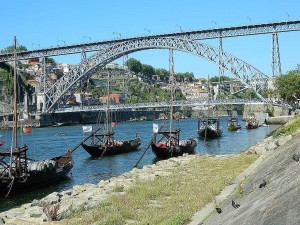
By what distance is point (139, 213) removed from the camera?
36.9 ft

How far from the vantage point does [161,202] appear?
1251 centimetres

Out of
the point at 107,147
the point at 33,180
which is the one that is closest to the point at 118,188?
the point at 33,180

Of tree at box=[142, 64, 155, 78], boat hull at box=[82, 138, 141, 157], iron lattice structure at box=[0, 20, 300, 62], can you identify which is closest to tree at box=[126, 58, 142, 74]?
tree at box=[142, 64, 155, 78]

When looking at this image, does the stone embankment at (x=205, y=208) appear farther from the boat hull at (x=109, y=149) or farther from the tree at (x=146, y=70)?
the tree at (x=146, y=70)

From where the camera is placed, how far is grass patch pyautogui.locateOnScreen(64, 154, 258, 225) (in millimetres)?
10625

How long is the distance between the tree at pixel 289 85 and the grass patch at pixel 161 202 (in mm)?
55431

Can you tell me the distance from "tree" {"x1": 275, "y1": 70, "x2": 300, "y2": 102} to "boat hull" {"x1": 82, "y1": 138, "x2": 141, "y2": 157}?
114 ft

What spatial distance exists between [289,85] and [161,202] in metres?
61.2

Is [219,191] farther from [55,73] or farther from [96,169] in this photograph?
[55,73]

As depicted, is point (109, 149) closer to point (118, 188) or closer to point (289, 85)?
point (118, 188)

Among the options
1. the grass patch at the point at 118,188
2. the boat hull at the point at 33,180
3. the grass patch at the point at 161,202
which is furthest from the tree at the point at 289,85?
the grass patch at the point at 118,188

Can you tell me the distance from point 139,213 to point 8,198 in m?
11.7

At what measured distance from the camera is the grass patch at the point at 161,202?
10.6 metres

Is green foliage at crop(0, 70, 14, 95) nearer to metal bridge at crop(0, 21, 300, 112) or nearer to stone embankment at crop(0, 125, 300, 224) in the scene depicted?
metal bridge at crop(0, 21, 300, 112)
